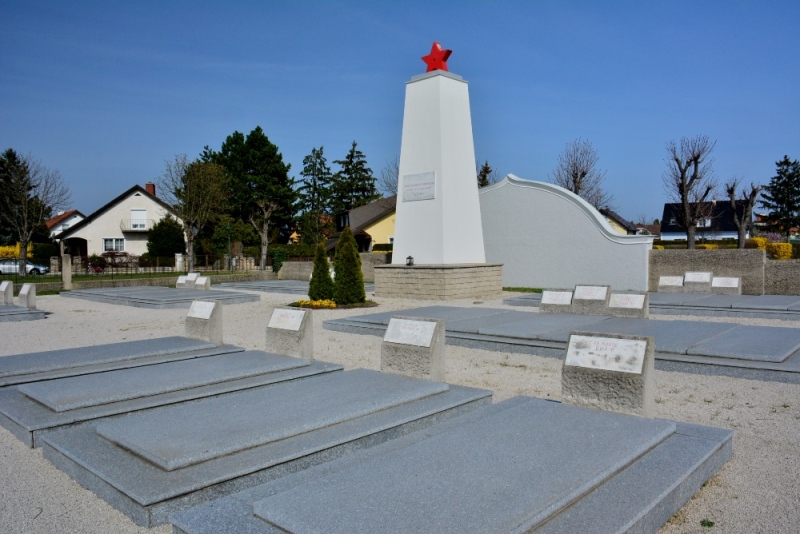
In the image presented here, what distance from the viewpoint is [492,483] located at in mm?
3375

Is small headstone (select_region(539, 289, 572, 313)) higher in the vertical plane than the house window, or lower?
lower

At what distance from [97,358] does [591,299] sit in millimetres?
8538

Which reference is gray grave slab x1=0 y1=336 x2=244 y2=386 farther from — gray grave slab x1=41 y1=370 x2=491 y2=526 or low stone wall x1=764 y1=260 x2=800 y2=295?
low stone wall x1=764 y1=260 x2=800 y2=295

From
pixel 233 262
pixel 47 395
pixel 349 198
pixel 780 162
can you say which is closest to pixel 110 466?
pixel 47 395

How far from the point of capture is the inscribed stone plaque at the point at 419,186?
16764 millimetres

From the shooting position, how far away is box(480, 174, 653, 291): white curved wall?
18.8 m

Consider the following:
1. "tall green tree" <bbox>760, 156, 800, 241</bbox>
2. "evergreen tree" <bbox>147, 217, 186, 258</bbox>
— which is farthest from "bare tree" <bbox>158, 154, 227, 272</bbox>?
"tall green tree" <bbox>760, 156, 800, 241</bbox>

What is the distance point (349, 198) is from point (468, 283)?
40.2 metres

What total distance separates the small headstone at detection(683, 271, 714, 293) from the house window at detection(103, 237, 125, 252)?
133 ft

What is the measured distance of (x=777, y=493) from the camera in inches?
154

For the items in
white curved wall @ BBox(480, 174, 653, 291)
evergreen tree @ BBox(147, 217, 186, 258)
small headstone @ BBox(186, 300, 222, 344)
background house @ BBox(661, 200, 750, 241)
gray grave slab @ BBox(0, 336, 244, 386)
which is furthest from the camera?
background house @ BBox(661, 200, 750, 241)

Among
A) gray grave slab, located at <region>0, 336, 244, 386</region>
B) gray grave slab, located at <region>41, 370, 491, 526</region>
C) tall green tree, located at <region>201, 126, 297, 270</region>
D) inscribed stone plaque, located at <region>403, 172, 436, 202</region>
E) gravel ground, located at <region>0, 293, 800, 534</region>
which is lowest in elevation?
gravel ground, located at <region>0, 293, 800, 534</region>

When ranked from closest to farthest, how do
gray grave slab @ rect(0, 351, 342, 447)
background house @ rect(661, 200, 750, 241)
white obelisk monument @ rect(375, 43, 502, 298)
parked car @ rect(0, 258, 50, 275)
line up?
1. gray grave slab @ rect(0, 351, 342, 447)
2. white obelisk monument @ rect(375, 43, 502, 298)
3. parked car @ rect(0, 258, 50, 275)
4. background house @ rect(661, 200, 750, 241)

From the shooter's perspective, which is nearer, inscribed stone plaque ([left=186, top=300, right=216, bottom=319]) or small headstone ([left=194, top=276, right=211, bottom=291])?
inscribed stone plaque ([left=186, top=300, right=216, bottom=319])
